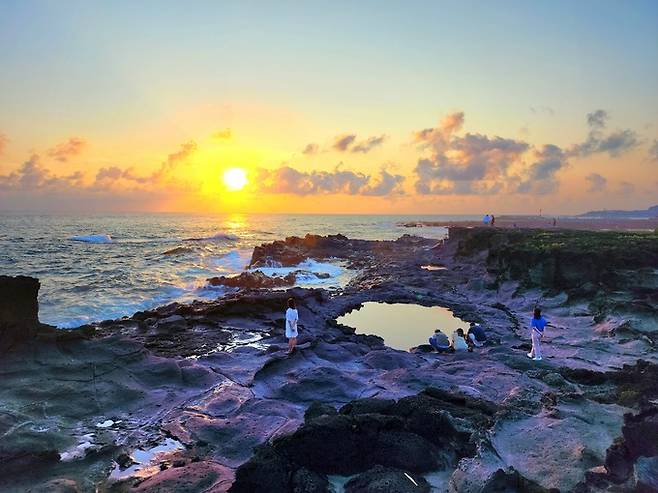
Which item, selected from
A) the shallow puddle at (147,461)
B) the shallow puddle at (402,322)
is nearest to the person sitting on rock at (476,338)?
the shallow puddle at (402,322)

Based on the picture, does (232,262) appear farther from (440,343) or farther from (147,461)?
(147,461)

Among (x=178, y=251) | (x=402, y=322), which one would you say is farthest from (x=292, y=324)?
(x=178, y=251)

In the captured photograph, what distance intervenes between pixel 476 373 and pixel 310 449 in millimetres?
5581

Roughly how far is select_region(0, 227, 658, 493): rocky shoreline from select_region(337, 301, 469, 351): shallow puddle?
106 centimetres

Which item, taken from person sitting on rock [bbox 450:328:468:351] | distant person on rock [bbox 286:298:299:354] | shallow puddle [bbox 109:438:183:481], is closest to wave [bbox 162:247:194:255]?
distant person on rock [bbox 286:298:299:354]

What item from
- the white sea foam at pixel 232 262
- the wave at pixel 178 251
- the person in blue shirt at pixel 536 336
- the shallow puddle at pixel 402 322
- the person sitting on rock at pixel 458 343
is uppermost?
the person in blue shirt at pixel 536 336

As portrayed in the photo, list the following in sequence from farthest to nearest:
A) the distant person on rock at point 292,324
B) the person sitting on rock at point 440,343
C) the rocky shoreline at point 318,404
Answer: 1. the person sitting on rock at point 440,343
2. the distant person on rock at point 292,324
3. the rocky shoreline at point 318,404

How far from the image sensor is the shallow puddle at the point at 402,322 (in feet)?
49.5

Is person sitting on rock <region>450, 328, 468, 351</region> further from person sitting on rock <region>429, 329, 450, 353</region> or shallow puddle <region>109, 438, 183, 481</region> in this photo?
shallow puddle <region>109, 438, 183, 481</region>

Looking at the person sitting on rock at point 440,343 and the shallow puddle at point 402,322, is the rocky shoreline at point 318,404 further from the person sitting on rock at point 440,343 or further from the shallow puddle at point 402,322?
the shallow puddle at point 402,322

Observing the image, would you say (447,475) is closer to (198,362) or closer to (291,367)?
(291,367)

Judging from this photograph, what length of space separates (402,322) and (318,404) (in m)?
10.1

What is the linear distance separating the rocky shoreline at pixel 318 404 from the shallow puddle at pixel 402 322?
1056mm

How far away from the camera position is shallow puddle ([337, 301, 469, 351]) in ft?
49.5
